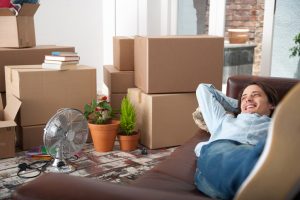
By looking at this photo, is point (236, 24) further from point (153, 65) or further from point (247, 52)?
point (153, 65)

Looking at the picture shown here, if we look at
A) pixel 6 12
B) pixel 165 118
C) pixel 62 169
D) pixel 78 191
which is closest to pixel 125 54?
pixel 165 118

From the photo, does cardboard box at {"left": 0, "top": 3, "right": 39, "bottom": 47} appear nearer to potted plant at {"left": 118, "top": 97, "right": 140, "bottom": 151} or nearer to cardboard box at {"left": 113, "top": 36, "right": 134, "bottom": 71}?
cardboard box at {"left": 113, "top": 36, "right": 134, "bottom": 71}

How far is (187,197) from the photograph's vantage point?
40.2 inches

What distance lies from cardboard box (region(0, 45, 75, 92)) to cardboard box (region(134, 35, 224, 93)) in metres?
0.91

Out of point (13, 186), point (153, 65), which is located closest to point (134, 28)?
point (153, 65)

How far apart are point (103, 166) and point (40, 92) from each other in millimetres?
781

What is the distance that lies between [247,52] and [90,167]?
185 centimetres

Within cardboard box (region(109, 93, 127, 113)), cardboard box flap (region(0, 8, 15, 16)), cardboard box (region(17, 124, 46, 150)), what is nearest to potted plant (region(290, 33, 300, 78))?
cardboard box (region(109, 93, 127, 113))

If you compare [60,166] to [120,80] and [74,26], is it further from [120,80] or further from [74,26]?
[74,26]

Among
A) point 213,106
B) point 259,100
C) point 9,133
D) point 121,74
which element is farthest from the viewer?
point 121,74

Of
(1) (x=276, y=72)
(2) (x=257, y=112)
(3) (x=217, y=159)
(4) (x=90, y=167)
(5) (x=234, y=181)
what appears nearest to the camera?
(5) (x=234, y=181)

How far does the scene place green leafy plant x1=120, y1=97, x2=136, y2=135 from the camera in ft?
10.00

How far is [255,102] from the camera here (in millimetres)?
1819

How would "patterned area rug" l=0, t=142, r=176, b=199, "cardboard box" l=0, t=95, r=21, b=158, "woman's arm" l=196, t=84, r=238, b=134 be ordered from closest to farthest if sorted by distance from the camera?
"woman's arm" l=196, t=84, r=238, b=134 → "patterned area rug" l=0, t=142, r=176, b=199 → "cardboard box" l=0, t=95, r=21, b=158
